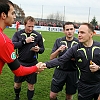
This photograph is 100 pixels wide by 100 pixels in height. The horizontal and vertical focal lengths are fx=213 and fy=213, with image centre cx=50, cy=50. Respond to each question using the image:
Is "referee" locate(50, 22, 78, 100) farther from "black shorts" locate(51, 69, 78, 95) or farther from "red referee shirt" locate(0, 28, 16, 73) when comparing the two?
"red referee shirt" locate(0, 28, 16, 73)

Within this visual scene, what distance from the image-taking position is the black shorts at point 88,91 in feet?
14.0

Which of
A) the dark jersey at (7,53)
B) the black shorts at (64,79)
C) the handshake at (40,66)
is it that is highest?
the dark jersey at (7,53)

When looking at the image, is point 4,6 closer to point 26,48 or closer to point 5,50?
point 5,50

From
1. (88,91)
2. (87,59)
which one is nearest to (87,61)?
(87,59)

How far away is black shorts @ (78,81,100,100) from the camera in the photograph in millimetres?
4270

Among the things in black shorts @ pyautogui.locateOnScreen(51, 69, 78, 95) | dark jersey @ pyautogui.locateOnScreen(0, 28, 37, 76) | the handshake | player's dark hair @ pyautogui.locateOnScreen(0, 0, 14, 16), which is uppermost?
player's dark hair @ pyautogui.locateOnScreen(0, 0, 14, 16)

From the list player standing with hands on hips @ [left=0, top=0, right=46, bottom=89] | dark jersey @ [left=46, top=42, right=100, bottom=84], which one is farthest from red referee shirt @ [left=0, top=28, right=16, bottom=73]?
dark jersey @ [left=46, top=42, right=100, bottom=84]

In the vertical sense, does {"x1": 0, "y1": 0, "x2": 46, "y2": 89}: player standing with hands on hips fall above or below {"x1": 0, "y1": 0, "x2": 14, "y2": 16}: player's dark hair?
below

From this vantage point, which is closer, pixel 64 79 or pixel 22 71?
pixel 22 71

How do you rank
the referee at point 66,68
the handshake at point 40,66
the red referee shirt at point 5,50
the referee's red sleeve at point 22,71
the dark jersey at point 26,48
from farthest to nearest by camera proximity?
Result: the dark jersey at point 26,48 < the referee at point 66,68 < the handshake at point 40,66 < the referee's red sleeve at point 22,71 < the red referee shirt at point 5,50

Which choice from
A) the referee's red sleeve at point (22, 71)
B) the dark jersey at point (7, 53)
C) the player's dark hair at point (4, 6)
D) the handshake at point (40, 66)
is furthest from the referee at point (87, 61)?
the player's dark hair at point (4, 6)

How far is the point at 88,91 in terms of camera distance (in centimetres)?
430

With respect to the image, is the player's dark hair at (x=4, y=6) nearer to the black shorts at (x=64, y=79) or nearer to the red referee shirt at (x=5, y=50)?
the red referee shirt at (x=5, y=50)

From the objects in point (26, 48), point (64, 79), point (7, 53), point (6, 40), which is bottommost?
point (64, 79)
